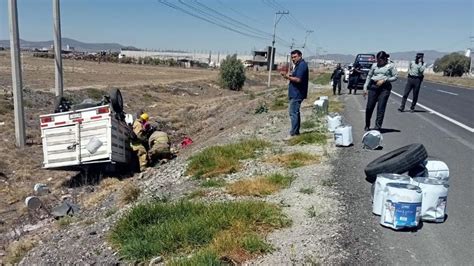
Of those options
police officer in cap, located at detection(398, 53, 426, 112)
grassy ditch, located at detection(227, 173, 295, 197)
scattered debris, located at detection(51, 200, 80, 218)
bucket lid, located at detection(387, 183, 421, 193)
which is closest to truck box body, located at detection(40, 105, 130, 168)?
scattered debris, located at detection(51, 200, 80, 218)

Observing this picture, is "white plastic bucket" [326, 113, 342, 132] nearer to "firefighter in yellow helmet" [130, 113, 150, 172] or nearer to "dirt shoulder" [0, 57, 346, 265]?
"dirt shoulder" [0, 57, 346, 265]

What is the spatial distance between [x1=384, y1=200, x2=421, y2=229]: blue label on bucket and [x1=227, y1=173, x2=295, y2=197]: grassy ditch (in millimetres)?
2054

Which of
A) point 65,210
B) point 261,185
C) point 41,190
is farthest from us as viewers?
point 41,190

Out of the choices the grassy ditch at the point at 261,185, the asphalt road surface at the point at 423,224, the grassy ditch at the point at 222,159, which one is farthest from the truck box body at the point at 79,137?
the asphalt road surface at the point at 423,224

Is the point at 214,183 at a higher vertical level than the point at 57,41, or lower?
lower

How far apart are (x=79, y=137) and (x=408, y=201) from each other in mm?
8373

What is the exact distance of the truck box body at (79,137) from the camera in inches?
432

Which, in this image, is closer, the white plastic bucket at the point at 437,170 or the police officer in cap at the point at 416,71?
the white plastic bucket at the point at 437,170

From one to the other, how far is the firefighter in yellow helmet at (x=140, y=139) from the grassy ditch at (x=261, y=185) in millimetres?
5645

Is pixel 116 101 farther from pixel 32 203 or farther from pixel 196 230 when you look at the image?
pixel 196 230

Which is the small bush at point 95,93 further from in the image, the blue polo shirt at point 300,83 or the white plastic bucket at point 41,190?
the blue polo shirt at point 300,83

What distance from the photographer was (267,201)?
6191 millimetres

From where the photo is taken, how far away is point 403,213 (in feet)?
15.9

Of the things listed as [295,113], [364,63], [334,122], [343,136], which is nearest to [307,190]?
[343,136]
